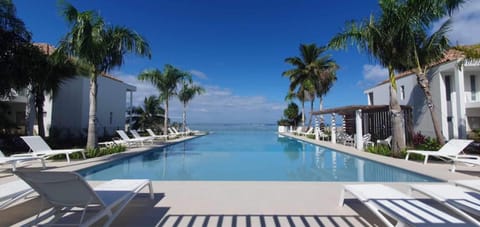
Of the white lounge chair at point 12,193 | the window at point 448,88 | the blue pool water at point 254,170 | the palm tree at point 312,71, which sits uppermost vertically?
the palm tree at point 312,71

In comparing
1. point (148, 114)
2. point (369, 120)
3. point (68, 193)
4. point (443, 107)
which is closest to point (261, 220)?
point (68, 193)

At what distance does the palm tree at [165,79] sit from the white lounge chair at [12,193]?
16468 millimetres

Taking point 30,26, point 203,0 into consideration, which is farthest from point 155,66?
point 30,26

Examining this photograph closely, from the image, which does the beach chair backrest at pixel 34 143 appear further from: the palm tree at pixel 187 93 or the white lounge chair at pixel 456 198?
the palm tree at pixel 187 93

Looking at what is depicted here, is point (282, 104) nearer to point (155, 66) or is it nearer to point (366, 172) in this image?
point (155, 66)

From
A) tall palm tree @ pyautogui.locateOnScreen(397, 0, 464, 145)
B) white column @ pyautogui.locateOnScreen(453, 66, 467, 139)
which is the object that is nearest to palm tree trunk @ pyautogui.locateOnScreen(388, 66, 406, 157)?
tall palm tree @ pyautogui.locateOnScreen(397, 0, 464, 145)

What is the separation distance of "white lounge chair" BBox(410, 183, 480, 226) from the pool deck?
0.88 metres

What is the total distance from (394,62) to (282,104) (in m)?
28.8

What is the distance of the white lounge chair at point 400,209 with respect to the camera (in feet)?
8.82

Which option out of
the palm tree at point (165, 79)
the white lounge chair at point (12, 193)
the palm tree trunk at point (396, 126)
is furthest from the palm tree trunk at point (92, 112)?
the palm tree trunk at point (396, 126)

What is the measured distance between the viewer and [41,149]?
8727 mm

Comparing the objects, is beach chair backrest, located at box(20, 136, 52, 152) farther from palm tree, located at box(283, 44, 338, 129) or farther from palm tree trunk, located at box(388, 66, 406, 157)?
palm tree, located at box(283, 44, 338, 129)

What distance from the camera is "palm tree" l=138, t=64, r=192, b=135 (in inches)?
802

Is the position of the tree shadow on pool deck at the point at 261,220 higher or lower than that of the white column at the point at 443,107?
lower
